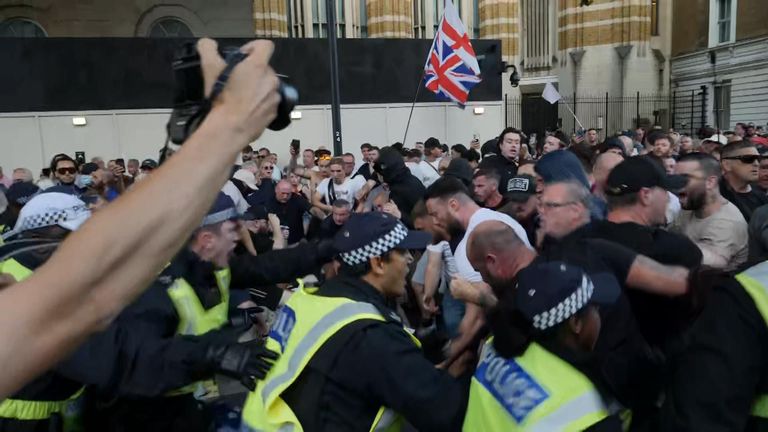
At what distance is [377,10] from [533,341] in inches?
1039

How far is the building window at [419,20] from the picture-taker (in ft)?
92.7

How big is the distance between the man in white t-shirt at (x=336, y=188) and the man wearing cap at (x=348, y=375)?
5.88 meters

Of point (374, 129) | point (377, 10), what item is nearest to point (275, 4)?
point (377, 10)

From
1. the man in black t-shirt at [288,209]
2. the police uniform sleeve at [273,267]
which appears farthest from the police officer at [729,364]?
the man in black t-shirt at [288,209]

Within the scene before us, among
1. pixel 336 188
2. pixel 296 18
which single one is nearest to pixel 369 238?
pixel 336 188

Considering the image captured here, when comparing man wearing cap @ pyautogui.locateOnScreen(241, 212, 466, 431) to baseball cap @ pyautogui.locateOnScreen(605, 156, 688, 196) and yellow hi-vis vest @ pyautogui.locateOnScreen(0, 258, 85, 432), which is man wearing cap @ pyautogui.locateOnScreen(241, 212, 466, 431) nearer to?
yellow hi-vis vest @ pyautogui.locateOnScreen(0, 258, 85, 432)

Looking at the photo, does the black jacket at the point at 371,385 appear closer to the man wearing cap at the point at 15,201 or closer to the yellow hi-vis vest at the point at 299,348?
the yellow hi-vis vest at the point at 299,348

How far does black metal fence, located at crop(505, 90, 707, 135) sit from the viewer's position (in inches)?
Result: 1163

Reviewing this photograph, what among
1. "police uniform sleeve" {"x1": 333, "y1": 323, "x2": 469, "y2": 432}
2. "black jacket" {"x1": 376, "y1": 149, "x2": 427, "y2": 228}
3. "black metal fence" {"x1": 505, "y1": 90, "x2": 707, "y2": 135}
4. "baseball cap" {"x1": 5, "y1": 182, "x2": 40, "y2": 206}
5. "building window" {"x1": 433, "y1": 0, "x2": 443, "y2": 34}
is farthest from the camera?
"black metal fence" {"x1": 505, "y1": 90, "x2": 707, "y2": 135}

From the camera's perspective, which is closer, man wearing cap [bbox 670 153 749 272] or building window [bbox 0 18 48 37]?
man wearing cap [bbox 670 153 749 272]

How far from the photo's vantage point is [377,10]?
26.6m

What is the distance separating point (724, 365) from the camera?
6.33 ft

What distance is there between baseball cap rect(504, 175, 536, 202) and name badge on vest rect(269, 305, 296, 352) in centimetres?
306

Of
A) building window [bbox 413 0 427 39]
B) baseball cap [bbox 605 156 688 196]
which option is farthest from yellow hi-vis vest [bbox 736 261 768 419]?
building window [bbox 413 0 427 39]
